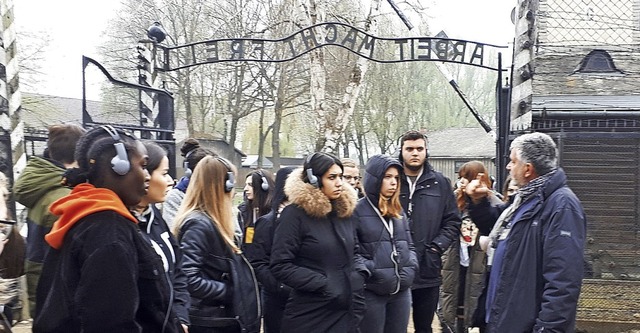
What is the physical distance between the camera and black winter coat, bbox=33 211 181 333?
244cm

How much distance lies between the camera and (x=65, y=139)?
414 centimetres

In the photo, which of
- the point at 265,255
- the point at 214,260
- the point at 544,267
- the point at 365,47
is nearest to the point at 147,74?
the point at 365,47

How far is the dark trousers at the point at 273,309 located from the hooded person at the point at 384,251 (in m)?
0.71

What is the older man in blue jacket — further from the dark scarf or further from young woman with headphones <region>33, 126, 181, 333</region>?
young woman with headphones <region>33, 126, 181, 333</region>

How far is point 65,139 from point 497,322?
2855 millimetres

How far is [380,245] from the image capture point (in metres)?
5.06

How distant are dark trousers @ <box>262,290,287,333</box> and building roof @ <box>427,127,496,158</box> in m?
40.3

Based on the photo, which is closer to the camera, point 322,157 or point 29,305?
point 29,305

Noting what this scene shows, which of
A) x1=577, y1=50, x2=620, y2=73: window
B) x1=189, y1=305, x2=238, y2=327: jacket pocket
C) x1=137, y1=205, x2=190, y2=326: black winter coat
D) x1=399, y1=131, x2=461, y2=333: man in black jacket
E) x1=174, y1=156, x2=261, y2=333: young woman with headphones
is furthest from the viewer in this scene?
x1=577, y1=50, x2=620, y2=73: window

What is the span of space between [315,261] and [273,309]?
95cm

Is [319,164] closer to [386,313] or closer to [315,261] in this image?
[315,261]

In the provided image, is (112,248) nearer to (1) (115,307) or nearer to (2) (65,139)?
(1) (115,307)

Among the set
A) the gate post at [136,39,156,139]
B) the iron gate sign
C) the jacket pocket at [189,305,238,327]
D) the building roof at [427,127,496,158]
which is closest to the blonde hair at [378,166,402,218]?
the jacket pocket at [189,305,238,327]

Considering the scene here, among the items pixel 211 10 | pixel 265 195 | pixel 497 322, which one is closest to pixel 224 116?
pixel 211 10
